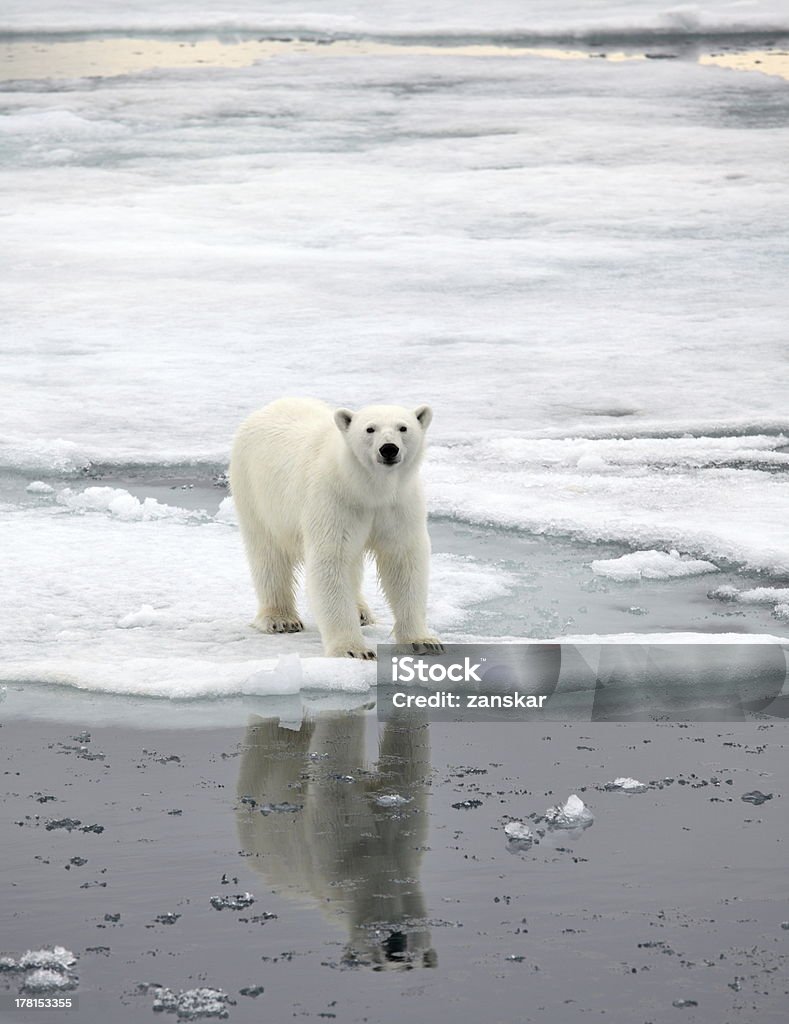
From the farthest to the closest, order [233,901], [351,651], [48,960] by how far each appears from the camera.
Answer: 1. [351,651]
2. [233,901]
3. [48,960]

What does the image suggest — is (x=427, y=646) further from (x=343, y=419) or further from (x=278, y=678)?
(x=343, y=419)

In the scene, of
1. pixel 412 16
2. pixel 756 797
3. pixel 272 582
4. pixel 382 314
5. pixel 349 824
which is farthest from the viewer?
pixel 412 16

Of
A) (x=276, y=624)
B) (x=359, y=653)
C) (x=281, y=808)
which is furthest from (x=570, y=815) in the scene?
(x=276, y=624)

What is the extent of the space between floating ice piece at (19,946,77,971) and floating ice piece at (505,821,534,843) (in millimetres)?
978

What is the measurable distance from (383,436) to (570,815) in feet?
5.03

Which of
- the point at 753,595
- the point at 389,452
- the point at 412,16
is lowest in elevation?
the point at 753,595

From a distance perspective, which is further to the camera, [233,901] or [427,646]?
[427,646]

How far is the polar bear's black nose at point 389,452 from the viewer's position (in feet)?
15.2

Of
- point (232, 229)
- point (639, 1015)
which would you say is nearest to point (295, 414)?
point (639, 1015)

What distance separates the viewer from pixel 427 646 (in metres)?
4.80

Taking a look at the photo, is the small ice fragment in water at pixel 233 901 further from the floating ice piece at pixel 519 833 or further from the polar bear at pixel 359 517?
the polar bear at pixel 359 517

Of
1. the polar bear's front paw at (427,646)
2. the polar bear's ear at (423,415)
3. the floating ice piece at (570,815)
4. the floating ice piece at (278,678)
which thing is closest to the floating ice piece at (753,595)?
the polar bear's front paw at (427,646)

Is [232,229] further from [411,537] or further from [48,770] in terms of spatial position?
[48,770]

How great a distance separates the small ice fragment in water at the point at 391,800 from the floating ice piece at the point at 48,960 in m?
0.95
